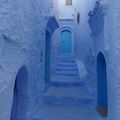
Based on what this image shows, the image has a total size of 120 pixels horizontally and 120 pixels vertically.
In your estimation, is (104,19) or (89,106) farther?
(89,106)

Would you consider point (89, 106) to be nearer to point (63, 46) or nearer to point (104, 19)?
point (104, 19)

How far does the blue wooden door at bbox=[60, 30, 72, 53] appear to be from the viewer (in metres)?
15.4

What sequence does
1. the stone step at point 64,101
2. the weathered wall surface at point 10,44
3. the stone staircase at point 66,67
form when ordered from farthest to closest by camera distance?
the stone staircase at point 66,67, the stone step at point 64,101, the weathered wall surface at point 10,44

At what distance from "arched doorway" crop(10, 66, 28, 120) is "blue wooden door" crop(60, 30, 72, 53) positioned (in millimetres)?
11463

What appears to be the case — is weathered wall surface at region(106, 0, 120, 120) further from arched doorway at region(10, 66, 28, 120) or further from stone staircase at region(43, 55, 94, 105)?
stone staircase at region(43, 55, 94, 105)

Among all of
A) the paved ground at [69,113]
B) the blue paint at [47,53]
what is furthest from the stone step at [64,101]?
the blue paint at [47,53]

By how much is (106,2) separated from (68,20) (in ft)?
34.6

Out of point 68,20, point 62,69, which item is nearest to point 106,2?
point 62,69

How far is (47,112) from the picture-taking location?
205 inches

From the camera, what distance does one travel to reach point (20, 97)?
13.3 ft

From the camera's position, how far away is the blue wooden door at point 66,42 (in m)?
15.4

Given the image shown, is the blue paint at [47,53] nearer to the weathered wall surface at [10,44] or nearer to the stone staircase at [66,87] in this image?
the stone staircase at [66,87]

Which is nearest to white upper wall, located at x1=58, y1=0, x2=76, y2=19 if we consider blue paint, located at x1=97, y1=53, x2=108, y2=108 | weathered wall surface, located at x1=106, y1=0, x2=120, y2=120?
blue paint, located at x1=97, y1=53, x2=108, y2=108

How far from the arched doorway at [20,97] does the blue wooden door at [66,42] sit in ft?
37.6
